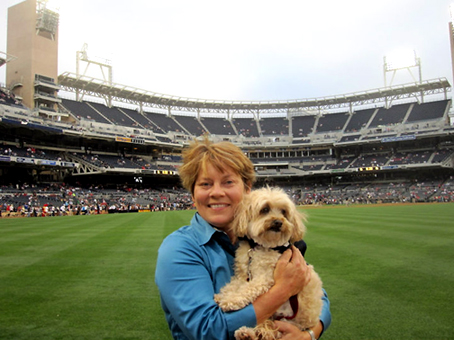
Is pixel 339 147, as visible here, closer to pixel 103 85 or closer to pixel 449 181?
pixel 449 181

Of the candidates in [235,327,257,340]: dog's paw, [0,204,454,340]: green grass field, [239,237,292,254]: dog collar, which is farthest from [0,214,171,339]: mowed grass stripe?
[235,327,257,340]: dog's paw

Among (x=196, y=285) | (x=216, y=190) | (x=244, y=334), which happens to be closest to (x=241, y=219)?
(x=216, y=190)

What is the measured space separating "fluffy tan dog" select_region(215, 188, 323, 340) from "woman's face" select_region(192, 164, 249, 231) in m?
0.16

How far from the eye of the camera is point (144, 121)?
68688 mm

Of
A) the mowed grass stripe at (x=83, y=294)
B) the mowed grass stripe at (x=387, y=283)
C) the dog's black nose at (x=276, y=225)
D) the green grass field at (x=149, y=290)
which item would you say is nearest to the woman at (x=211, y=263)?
the dog's black nose at (x=276, y=225)

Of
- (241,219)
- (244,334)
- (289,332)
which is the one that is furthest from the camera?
(241,219)

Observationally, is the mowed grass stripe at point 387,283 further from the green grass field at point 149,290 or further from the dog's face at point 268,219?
the dog's face at point 268,219

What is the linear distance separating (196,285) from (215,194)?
696 mm

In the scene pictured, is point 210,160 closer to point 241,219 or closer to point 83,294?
point 241,219

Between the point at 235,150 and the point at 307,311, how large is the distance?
4.46 feet

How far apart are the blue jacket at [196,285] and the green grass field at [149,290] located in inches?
121

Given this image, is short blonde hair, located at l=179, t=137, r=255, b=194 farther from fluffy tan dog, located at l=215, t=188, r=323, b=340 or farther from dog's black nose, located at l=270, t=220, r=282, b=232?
dog's black nose, located at l=270, t=220, r=282, b=232

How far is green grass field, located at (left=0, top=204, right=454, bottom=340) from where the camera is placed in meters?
4.84

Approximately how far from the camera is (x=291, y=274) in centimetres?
231
